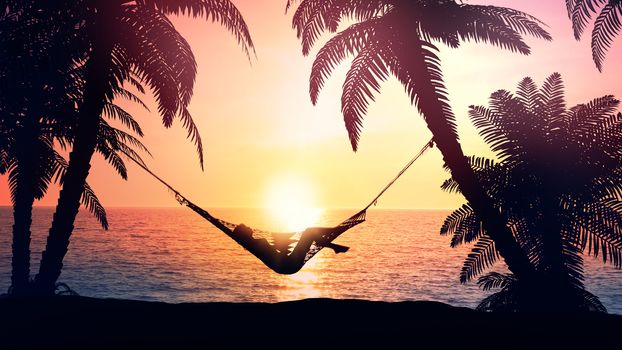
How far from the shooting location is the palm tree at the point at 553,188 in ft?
41.8

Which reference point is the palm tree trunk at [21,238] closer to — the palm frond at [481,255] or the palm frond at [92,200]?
the palm frond at [92,200]

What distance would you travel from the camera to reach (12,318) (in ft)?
20.4

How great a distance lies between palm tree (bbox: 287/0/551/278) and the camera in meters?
10.8

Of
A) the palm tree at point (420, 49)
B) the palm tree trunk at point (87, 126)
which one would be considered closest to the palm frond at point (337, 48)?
the palm tree at point (420, 49)

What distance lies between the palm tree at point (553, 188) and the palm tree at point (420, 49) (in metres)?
1.99

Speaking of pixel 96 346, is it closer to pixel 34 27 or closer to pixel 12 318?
pixel 12 318

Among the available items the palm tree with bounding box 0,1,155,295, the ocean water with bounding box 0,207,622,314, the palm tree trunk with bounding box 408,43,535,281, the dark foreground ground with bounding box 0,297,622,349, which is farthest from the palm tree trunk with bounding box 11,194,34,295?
the ocean water with bounding box 0,207,622,314

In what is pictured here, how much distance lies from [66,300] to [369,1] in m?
7.85

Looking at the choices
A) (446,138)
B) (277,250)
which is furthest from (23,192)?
→ (446,138)

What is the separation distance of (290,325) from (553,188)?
9.06 m

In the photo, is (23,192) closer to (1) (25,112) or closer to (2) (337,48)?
(1) (25,112)

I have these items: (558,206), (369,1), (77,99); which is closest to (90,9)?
(77,99)

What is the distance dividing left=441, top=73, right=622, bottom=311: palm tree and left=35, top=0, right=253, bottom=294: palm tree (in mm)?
6596

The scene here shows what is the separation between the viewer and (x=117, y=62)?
10.8m
